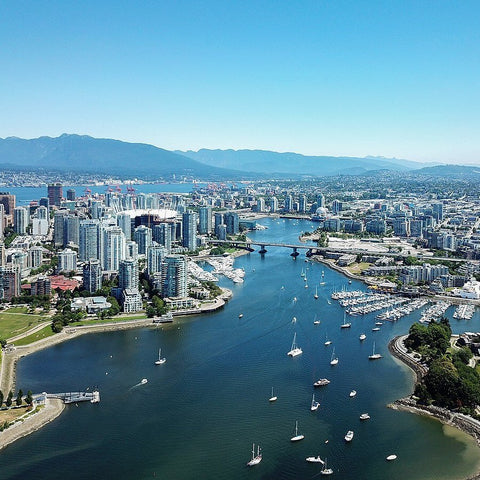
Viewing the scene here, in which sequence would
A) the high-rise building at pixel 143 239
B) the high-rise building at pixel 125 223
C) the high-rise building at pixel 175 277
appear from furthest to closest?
1. the high-rise building at pixel 125 223
2. the high-rise building at pixel 143 239
3. the high-rise building at pixel 175 277

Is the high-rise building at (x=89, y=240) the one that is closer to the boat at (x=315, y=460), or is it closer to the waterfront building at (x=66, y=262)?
the waterfront building at (x=66, y=262)

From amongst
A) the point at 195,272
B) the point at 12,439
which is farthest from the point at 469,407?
the point at 195,272

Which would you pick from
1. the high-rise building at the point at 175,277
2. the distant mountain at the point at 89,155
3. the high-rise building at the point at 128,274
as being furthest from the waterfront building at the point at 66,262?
the distant mountain at the point at 89,155

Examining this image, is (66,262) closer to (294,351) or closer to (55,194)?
(294,351)

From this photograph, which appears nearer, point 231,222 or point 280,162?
point 231,222

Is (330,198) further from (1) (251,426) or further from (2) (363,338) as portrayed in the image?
(1) (251,426)

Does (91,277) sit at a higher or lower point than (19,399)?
higher

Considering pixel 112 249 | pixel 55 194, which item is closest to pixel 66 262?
pixel 112 249
